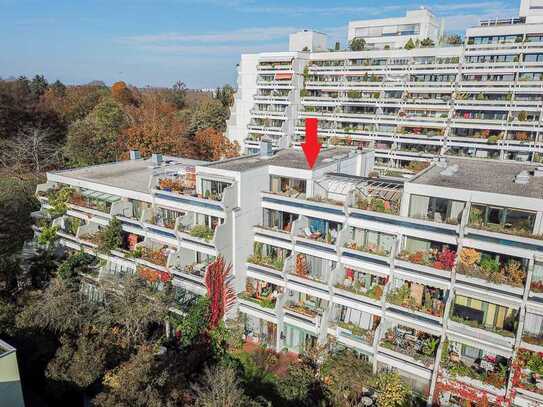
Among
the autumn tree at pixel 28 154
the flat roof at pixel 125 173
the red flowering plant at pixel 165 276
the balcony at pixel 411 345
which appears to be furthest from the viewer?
the autumn tree at pixel 28 154

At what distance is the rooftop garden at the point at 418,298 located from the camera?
26.5m

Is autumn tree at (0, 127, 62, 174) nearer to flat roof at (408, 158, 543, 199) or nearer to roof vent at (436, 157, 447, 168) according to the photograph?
roof vent at (436, 157, 447, 168)

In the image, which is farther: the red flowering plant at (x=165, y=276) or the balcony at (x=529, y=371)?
the red flowering plant at (x=165, y=276)

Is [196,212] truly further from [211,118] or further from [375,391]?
[211,118]

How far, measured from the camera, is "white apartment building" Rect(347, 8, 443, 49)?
7062 centimetres

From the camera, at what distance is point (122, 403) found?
20906mm

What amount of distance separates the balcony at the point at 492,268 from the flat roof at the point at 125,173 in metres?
24.8

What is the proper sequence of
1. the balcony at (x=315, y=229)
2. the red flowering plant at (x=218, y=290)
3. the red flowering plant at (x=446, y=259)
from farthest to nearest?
the red flowering plant at (x=218, y=290) → the balcony at (x=315, y=229) → the red flowering plant at (x=446, y=259)

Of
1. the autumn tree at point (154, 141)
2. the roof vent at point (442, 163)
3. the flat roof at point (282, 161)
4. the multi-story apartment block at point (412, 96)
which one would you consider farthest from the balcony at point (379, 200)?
the autumn tree at point (154, 141)

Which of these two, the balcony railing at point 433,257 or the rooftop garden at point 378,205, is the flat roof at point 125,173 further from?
the balcony railing at point 433,257

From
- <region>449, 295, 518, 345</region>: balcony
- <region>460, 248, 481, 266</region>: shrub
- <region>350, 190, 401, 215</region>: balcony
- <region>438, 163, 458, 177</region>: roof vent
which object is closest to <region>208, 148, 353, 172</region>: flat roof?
<region>350, 190, 401, 215</region>: balcony

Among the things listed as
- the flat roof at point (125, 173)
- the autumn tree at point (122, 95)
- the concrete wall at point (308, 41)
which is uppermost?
the concrete wall at point (308, 41)

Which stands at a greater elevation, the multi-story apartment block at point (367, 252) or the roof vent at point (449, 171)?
the roof vent at point (449, 171)

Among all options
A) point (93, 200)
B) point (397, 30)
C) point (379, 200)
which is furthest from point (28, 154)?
point (397, 30)
